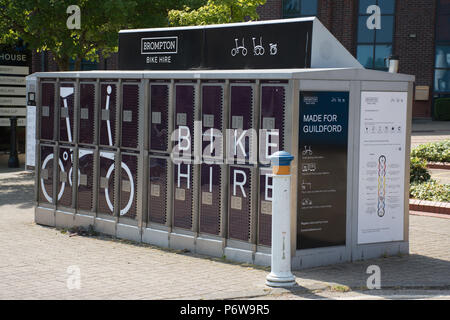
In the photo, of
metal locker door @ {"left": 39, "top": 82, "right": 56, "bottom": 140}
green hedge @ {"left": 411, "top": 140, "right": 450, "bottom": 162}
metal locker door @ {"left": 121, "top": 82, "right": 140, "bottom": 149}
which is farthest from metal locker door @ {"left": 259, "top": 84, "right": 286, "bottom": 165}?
green hedge @ {"left": 411, "top": 140, "right": 450, "bottom": 162}

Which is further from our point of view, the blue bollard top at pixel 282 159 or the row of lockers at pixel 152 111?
the row of lockers at pixel 152 111

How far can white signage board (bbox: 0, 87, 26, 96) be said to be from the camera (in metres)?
20.7

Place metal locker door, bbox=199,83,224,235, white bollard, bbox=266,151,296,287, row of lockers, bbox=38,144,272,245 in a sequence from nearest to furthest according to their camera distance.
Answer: white bollard, bbox=266,151,296,287
row of lockers, bbox=38,144,272,245
metal locker door, bbox=199,83,224,235

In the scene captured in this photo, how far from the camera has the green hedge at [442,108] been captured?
34.9m

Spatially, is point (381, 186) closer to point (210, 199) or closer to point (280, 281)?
point (210, 199)

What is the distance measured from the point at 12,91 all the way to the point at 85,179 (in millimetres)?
10804

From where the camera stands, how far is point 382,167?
9039mm

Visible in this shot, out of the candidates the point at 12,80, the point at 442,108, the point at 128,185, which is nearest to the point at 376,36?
the point at 442,108

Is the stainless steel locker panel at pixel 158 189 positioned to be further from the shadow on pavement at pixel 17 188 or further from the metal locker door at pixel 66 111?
the shadow on pavement at pixel 17 188

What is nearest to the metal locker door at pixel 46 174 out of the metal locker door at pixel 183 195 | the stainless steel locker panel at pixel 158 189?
the stainless steel locker panel at pixel 158 189

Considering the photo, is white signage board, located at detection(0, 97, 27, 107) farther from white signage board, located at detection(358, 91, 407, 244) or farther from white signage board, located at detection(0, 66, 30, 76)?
white signage board, located at detection(358, 91, 407, 244)

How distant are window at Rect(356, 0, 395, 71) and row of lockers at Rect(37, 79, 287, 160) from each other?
86.3ft

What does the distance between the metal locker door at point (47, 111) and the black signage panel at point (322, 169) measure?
4.50 m
